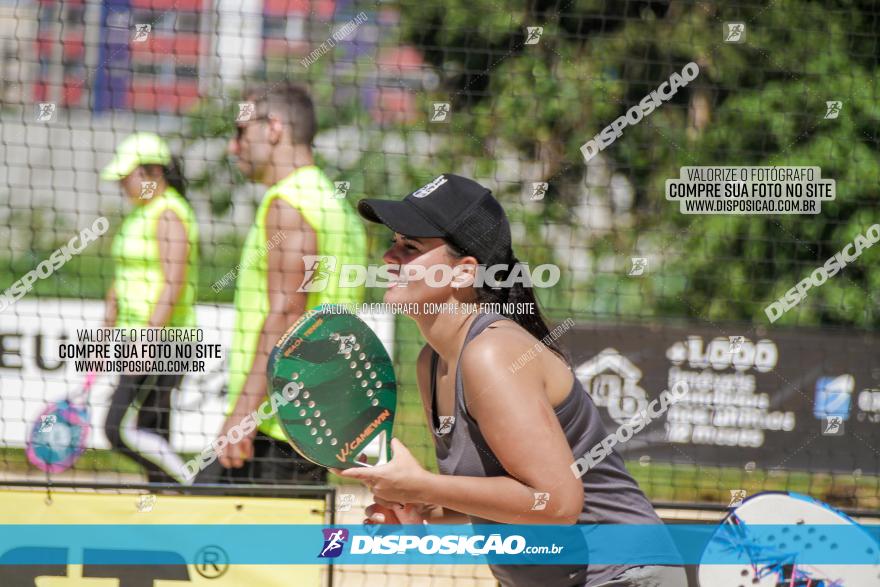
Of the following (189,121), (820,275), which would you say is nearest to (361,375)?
(820,275)

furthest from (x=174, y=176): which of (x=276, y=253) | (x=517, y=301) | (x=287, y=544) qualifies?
(x=517, y=301)

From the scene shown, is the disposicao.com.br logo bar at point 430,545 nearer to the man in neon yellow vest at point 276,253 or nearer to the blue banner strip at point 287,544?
the blue banner strip at point 287,544

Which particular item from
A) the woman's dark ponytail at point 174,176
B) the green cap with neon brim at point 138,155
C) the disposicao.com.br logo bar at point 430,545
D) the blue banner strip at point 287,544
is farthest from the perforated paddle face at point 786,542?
the green cap with neon brim at point 138,155

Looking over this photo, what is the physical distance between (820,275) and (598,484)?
532cm

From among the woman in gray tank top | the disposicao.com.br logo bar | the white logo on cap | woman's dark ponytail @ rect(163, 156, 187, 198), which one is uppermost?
woman's dark ponytail @ rect(163, 156, 187, 198)

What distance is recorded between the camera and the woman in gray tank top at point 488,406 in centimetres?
212

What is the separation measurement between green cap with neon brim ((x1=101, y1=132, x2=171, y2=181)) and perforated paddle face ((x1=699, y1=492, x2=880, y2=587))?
310 centimetres

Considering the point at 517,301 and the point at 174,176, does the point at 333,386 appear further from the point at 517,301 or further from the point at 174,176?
the point at 174,176

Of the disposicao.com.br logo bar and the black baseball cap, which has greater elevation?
the black baseball cap

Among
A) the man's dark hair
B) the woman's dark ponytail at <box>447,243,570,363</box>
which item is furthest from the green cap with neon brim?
the woman's dark ponytail at <box>447,243,570,363</box>

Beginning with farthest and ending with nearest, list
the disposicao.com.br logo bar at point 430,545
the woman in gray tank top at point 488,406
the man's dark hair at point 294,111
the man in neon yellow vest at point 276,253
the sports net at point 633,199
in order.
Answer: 1. the sports net at point 633,199
2. the man's dark hair at point 294,111
3. the man in neon yellow vest at point 276,253
4. the disposicao.com.br logo bar at point 430,545
5. the woman in gray tank top at point 488,406

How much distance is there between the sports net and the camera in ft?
20.2

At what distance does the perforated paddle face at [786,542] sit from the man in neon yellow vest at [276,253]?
5.53 ft

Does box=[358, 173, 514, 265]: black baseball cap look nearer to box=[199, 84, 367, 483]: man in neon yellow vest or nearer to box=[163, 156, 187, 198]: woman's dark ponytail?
box=[199, 84, 367, 483]: man in neon yellow vest
